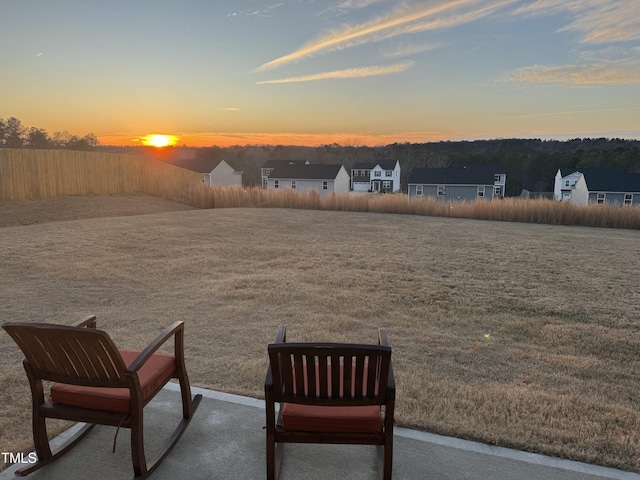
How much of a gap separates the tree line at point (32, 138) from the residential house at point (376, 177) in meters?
34.1

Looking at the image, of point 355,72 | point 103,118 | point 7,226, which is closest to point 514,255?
point 355,72

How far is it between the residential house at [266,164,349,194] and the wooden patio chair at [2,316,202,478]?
137 feet

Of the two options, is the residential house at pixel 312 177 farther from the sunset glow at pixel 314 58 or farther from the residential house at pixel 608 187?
the sunset glow at pixel 314 58

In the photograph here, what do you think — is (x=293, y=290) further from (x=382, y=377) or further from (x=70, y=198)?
(x=70, y=198)

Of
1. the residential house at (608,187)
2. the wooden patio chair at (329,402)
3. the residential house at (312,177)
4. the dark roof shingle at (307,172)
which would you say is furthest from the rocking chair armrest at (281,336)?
the dark roof shingle at (307,172)

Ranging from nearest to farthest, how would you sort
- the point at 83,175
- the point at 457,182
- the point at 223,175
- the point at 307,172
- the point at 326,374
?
the point at 326,374
the point at 83,175
the point at 457,182
the point at 307,172
the point at 223,175

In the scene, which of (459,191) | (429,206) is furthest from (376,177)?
(429,206)

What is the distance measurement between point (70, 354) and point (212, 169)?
49.7 m

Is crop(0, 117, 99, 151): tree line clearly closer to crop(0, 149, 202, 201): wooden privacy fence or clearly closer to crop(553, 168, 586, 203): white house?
crop(0, 149, 202, 201): wooden privacy fence

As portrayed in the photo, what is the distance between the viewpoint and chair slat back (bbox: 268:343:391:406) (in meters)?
1.82

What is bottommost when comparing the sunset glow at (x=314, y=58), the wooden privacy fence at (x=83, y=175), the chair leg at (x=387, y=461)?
the chair leg at (x=387, y=461)

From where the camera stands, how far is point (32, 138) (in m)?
27.0

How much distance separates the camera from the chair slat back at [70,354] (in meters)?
1.86

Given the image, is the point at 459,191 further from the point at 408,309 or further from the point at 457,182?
the point at 408,309
